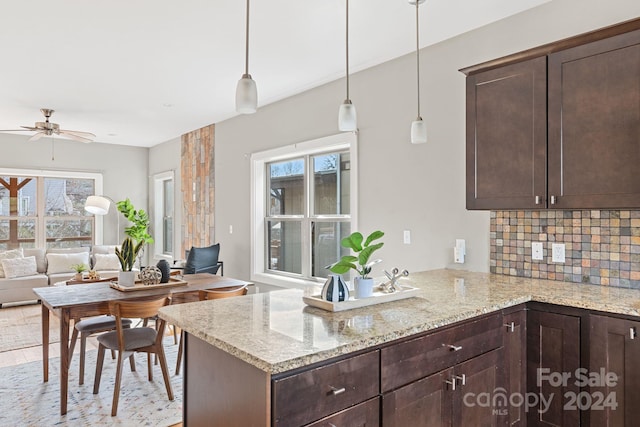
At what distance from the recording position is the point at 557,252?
8.37ft

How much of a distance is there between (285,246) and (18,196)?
4.98 meters

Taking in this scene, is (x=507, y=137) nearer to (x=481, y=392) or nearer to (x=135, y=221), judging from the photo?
(x=481, y=392)

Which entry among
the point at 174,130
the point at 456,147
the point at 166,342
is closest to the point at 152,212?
the point at 174,130

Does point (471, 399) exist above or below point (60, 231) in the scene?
below

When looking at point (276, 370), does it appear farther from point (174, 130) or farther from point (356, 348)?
point (174, 130)

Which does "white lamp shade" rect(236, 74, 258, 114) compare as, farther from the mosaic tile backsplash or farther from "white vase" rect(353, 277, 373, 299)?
the mosaic tile backsplash

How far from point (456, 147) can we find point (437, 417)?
6.41ft

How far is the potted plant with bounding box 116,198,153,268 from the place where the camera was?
7.30 meters

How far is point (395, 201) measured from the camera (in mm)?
3494

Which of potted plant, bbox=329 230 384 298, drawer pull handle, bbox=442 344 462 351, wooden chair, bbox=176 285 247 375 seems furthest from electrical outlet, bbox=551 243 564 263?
wooden chair, bbox=176 285 247 375

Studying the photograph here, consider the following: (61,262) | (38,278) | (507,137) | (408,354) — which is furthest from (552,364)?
(61,262)

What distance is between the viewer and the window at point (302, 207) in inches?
166

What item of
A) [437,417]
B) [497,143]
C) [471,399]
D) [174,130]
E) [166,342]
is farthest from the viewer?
[174,130]

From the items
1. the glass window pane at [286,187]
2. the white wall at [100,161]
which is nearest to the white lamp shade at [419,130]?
the glass window pane at [286,187]
